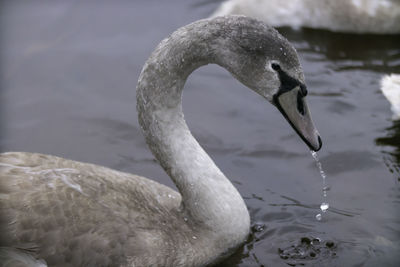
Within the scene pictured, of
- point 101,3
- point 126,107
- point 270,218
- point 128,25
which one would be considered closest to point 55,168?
point 270,218

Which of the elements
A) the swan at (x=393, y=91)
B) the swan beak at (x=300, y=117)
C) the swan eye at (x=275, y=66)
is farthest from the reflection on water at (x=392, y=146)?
the swan eye at (x=275, y=66)

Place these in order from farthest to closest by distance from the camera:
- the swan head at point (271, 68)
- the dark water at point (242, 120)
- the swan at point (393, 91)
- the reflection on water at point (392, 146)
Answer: the swan at point (393, 91) → the reflection on water at point (392, 146) → the dark water at point (242, 120) → the swan head at point (271, 68)

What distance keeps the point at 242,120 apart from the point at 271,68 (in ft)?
7.50

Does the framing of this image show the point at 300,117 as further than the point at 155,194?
No

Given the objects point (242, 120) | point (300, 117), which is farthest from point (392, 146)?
point (300, 117)

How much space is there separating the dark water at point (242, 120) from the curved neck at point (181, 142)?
14.8 inches

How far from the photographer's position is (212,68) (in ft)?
20.9

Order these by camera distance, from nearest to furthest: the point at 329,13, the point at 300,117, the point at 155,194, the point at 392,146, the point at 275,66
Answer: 1. the point at 275,66
2. the point at 300,117
3. the point at 155,194
4. the point at 392,146
5. the point at 329,13

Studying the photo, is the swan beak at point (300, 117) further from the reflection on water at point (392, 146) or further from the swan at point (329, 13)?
the swan at point (329, 13)

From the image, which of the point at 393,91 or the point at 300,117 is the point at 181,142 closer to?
the point at 300,117

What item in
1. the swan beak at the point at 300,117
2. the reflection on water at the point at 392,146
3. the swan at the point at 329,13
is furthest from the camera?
the swan at the point at 329,13

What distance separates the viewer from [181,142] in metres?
3.79

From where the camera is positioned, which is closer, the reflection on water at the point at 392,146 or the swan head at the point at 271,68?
the swan head at the point at 271,68

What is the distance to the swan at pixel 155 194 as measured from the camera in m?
3.31
